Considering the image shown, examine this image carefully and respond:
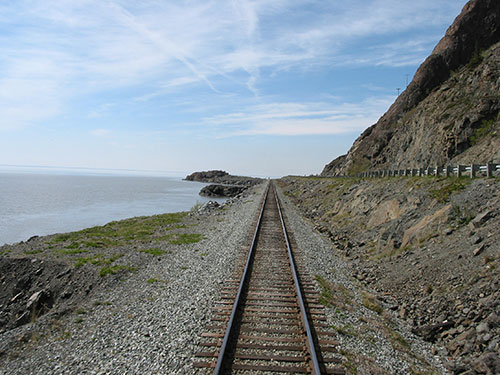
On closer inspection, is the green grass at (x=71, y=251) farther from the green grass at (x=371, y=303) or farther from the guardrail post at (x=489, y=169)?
the guardrail post at (x=489, y=169)

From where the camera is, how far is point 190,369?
6.10m

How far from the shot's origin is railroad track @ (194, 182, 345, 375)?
6.25 m

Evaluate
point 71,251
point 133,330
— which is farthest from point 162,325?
point 71,251

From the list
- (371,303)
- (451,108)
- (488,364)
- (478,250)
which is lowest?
(371,303)

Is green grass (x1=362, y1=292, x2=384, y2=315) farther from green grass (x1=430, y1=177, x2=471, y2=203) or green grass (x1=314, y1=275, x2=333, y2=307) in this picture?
green grass (x1=430, y1=177, x2=471, y2=203)

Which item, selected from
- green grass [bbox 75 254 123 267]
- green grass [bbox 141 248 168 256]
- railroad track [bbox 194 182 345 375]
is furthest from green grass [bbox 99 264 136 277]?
railroad track [bbox 194 182 345 375]

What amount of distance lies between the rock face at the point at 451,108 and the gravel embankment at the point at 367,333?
2180cm

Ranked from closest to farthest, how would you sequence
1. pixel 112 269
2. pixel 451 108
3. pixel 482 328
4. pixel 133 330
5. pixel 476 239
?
1. pixel 482 328
2. pixel 133 330
3. pixel 476 239
4. pixel 112 269
5. pixel 451 108

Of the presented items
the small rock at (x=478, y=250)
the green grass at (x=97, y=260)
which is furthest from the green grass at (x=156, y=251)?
the small rock at (x=478, y=250)

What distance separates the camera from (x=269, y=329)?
752 cm

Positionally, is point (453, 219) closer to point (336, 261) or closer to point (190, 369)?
point (336, 261)

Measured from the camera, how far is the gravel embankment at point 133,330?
6376 millimetres

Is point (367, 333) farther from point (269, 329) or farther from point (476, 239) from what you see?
point (476, 239)

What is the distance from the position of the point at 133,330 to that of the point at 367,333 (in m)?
5.17
